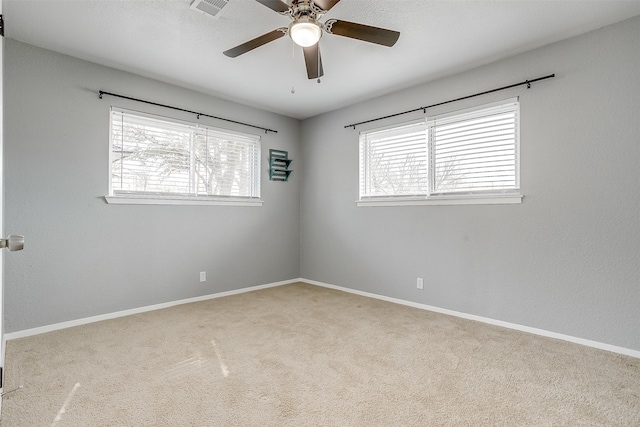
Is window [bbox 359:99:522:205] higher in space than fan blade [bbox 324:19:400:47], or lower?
lower

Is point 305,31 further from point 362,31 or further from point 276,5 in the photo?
point 362,31

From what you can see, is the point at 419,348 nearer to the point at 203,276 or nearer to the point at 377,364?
the point at 377,364

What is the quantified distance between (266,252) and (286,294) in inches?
28.0

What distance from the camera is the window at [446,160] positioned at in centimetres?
318

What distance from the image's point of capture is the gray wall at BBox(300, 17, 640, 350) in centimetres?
258

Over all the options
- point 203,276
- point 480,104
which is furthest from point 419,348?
point 203,276

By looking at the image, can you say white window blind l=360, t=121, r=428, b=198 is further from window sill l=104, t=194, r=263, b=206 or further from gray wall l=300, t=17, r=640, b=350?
window sill l=104, t=194, r=263, b=206

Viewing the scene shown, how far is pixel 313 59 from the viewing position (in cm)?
247

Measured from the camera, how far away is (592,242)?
271 cm

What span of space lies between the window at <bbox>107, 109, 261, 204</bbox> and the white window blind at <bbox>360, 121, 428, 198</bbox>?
1.48 m

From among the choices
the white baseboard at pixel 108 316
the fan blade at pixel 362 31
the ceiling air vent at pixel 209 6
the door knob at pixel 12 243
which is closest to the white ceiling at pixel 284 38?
the ceiling air vent at pixel 209 6

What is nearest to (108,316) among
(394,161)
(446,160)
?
(394,161)

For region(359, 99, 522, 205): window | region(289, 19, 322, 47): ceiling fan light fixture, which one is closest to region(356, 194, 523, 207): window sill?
region(359, 99, 522, 205): window

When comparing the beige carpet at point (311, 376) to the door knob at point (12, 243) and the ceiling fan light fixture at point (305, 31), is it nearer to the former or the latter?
the door knob at point (12, 243)
